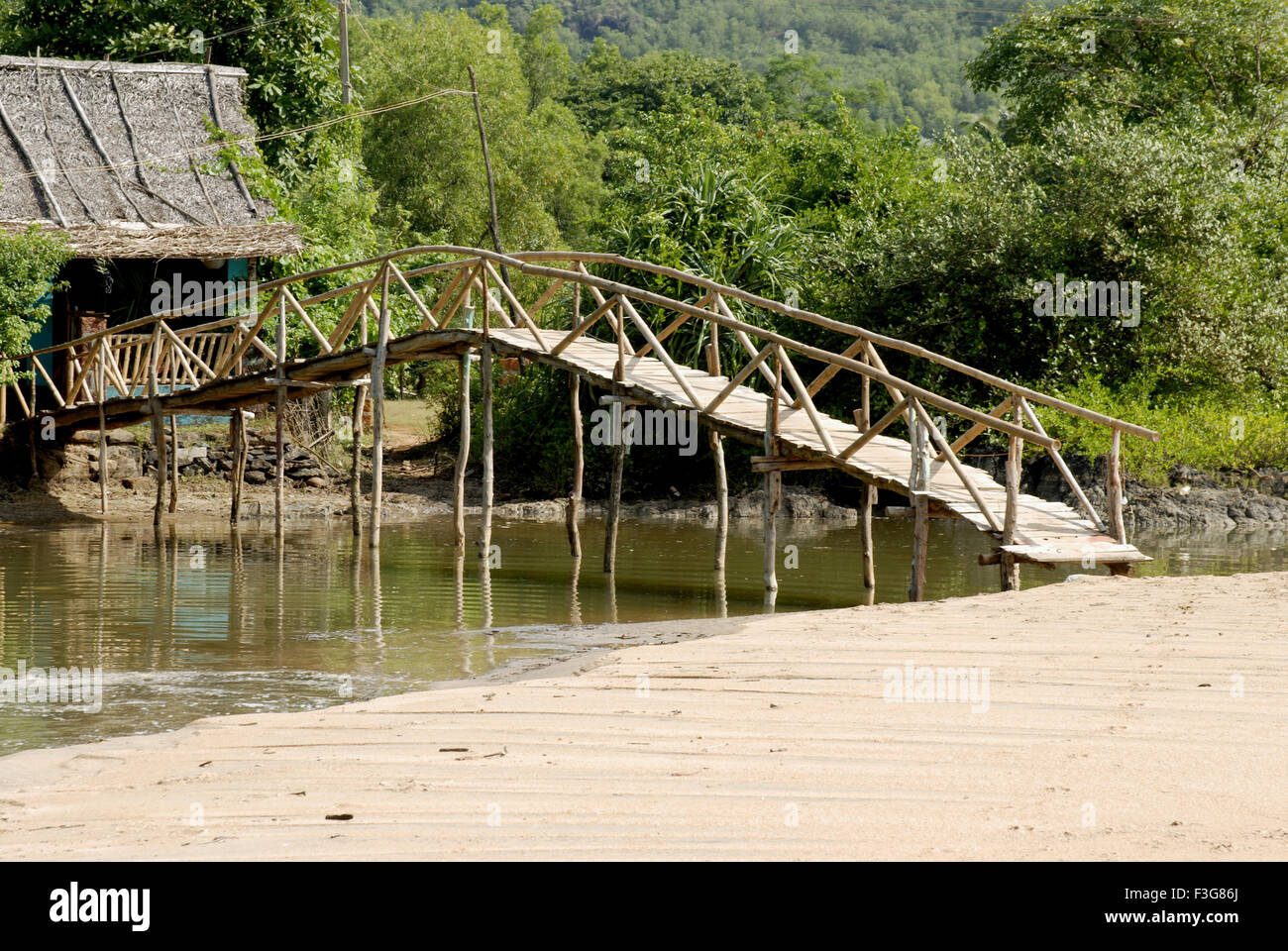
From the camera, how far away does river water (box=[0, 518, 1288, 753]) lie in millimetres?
9812

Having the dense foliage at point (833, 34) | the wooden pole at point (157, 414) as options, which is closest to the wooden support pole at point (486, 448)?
the wooden pole at point (157, 414)

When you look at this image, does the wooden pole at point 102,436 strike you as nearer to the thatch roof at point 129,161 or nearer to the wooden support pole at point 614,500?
the thatch roof at point 129,161

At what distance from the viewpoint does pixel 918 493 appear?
496 inches

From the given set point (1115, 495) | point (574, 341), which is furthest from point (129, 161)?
point (1115, 495)

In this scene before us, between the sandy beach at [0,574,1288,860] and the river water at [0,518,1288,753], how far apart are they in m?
2.19

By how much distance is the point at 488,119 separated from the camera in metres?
41.5

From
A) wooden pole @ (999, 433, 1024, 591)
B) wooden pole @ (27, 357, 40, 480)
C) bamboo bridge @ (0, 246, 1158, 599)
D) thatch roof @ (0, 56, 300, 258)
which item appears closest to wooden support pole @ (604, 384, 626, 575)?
bamboo bridge @ (0, 246, 1158, 599)

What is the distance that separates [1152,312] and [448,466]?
38.5 ft

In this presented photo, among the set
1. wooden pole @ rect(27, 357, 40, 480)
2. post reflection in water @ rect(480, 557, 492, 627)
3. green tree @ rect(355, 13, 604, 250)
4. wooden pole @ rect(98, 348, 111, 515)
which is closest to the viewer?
post reflection in water @ rect(480, 557, 492, 627)

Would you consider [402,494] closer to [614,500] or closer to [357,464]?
[357,464]

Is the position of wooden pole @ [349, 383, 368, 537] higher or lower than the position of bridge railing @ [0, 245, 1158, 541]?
lower

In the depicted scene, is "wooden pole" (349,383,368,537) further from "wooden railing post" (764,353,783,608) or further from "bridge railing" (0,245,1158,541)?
"wooden railing post" (764,353,783,608)

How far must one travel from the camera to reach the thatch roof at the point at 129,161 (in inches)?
840

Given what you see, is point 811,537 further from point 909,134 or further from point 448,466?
point 909,134
